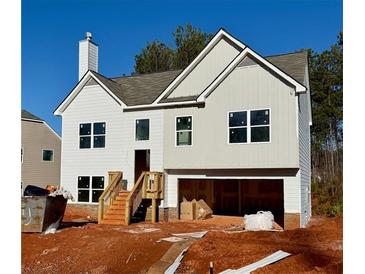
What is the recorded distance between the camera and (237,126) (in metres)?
14.1

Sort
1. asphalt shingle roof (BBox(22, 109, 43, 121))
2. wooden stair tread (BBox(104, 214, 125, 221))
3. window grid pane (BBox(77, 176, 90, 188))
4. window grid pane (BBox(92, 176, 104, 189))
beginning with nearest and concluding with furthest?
wooden stair tread (BBox(104, 214, 125, 221)), window grid pane (BBox(92, 176, 104, 189)), window grid pane (BBox(77, 176, 90, 188)), asphalt shingle roof (BBox(22, 109, 43, 121))

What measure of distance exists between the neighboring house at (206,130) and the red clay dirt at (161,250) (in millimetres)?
2990

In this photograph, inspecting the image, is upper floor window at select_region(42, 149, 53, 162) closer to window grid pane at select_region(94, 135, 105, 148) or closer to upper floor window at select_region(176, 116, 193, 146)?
window grid pane at select_region(94, 135, 105, 148)

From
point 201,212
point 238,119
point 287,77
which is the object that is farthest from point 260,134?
point 201,212

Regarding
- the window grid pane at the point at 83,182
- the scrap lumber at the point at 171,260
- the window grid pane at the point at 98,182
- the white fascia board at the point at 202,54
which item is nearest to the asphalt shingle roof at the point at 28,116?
the window grid pane at the point at 83,182

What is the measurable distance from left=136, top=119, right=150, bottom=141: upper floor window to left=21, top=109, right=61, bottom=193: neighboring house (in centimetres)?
1150

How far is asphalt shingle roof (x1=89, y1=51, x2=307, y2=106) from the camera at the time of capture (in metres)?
14.9

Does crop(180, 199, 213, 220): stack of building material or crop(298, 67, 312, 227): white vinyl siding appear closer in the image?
crop(298, 67, 312, 227): white vinyl siding

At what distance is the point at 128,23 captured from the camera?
1591 cm

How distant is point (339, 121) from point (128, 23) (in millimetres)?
19557

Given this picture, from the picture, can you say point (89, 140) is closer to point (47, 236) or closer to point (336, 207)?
point (47, 236)

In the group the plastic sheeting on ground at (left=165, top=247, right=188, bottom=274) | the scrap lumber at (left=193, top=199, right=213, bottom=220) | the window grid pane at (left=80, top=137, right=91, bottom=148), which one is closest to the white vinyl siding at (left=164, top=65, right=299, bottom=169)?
the scrap lumber at (left=193, top=199, right=213, bottom=220)

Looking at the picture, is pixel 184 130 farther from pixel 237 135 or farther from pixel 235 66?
A: pixel 235 66
